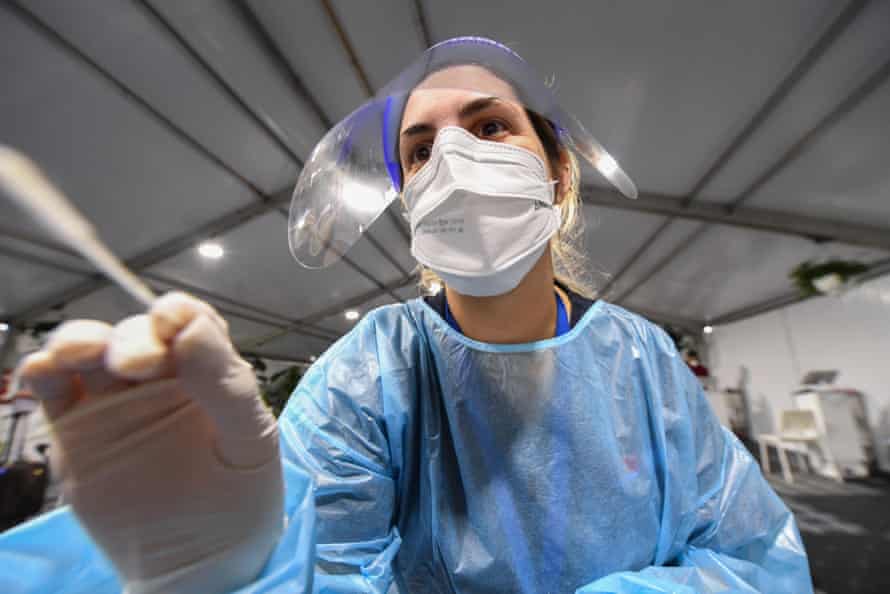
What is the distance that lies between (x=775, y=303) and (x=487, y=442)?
6173 millimetres

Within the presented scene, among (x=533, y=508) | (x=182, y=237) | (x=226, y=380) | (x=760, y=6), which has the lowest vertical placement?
(x=533, y=508)

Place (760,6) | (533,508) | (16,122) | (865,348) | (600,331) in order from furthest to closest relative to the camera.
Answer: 1. (865,348)
2. (16,122)
3. (760,6)
4. (600,331)
5. (533,508)

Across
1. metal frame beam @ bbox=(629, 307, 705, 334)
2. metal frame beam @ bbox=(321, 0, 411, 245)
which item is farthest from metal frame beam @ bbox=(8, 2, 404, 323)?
metal frame beam @ bbox=(629, 307, 705, 334)

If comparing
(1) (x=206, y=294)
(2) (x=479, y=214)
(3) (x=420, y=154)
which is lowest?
(2) (x=479, y=214)

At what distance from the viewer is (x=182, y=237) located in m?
2.62

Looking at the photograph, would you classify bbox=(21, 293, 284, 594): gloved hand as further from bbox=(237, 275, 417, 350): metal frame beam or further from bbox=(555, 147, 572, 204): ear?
bbox=(237, 275, 417, 350): metal frame beam

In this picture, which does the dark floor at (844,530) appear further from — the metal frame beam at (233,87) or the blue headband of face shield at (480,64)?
the metal frame beam at (233,87)

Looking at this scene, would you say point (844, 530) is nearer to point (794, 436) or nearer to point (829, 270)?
point (794, 436)

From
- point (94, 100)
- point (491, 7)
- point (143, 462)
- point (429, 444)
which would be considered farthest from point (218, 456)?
point (94, 100)

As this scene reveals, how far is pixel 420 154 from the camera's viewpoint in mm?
684

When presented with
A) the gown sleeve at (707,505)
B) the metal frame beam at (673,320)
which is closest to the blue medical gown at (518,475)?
the gown sleeve at (707,505)

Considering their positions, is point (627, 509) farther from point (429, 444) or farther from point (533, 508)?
point (429, 444)

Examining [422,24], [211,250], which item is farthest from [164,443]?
[211,250]

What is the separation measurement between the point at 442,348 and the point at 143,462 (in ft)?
1.31
